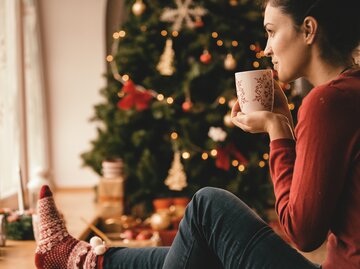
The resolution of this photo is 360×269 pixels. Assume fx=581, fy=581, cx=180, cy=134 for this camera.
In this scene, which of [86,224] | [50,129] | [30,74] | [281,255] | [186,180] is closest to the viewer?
[281,255]

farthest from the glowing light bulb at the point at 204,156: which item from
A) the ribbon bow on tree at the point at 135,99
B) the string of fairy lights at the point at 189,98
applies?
the ribbon bow on tree at the point at 135,99

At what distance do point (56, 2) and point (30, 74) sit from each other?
0.58 m

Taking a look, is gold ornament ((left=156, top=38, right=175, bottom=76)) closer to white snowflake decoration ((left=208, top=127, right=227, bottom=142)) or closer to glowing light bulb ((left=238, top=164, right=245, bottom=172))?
white snowflake decoration ((left=208, top=127, right=227, bottom=142))

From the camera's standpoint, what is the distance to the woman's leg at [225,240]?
4.21 feet

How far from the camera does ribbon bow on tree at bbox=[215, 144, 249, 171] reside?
3.18 m

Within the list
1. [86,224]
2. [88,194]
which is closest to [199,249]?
[86,224]

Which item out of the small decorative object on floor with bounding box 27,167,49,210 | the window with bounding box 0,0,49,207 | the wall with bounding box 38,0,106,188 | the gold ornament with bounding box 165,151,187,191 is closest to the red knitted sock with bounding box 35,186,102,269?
the small decorative object on floor with bounding box 27,167,49,210

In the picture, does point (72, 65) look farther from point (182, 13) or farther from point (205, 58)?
point (205, 58)

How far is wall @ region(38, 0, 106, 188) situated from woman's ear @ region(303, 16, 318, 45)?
3.01 metres

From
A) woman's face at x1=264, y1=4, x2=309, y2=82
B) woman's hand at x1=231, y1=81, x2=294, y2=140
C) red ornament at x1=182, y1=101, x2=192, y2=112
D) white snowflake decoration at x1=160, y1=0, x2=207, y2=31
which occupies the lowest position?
red ornament at x1=182, y1=101, x2=192, y2=112

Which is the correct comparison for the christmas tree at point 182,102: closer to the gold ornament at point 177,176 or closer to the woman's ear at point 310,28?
the gold ornament at point 177,176

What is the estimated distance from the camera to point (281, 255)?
4.19 feet

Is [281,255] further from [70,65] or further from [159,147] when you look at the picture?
[70,65]

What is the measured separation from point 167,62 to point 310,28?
2045 mm
